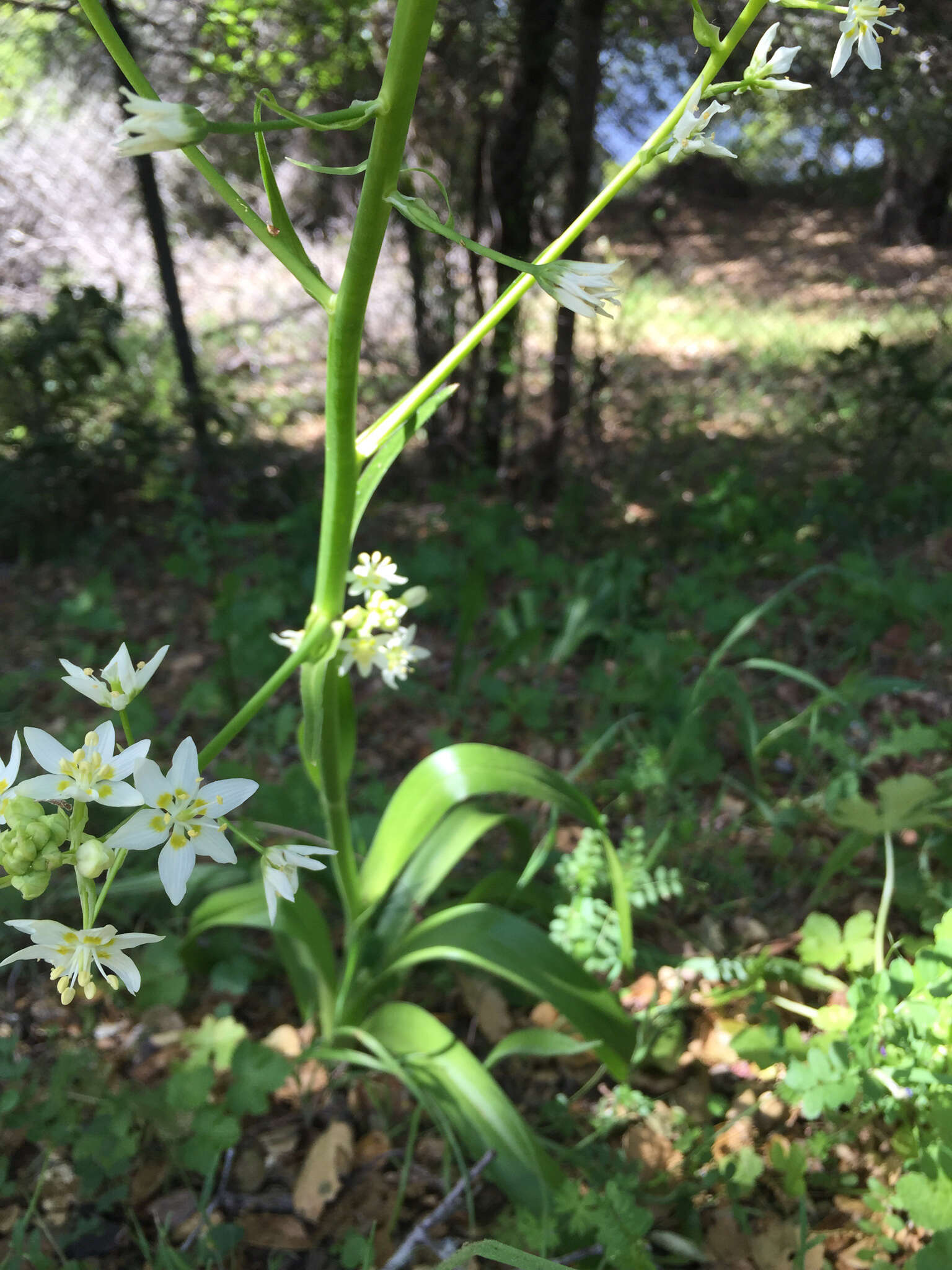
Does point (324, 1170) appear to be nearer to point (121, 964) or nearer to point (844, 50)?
point (121, 964)

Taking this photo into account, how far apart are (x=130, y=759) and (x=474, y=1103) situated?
87 centimetres

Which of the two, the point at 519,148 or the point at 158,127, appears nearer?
the point at 158,127

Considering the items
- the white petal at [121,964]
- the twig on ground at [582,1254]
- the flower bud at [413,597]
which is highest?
the flower bud at [413,597]

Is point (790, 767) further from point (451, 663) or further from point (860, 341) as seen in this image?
point (860, 341)

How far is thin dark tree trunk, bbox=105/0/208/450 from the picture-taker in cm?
288

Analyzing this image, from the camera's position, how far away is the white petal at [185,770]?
742 mm

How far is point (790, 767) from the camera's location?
2252mm

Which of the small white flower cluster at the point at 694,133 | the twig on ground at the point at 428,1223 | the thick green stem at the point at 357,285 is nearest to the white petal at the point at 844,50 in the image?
the small white flower cluster at the point at 694,133

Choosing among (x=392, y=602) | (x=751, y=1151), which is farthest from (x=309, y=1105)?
(x=392, y=602)

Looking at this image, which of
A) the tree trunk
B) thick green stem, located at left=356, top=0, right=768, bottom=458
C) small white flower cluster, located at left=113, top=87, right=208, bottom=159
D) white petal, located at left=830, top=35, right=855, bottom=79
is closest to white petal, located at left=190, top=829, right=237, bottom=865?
thick green stem, located at left=356, top=0, right=768, bottom=458

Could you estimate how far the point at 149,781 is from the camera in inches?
28.1

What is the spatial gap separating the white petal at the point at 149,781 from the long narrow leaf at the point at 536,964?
0.74 meters

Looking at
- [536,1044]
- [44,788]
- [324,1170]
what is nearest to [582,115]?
[536,1044]

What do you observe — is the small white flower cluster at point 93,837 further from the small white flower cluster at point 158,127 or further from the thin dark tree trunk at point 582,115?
the thin dark tree trunk at point 582,115
